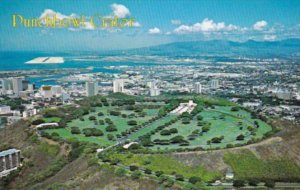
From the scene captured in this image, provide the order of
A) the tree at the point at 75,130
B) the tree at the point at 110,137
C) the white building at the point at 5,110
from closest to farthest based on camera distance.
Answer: the tree at the point at 110,137 → the tree at the point at 75,130 → the white building at the point at 5,110

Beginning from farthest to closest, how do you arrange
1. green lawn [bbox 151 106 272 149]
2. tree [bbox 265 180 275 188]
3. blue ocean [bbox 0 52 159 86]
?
blue ocean [bbox 0 52 159 86] < green lawn [bbox 151 106 272 149] < tree [bbox 265 180 275 188]

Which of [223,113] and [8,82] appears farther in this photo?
[8,82]

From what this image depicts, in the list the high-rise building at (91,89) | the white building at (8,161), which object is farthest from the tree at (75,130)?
the high-rise building at (91,89)

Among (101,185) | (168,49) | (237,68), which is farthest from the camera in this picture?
(168,49)

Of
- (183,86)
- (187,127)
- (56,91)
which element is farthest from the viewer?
(183,86)

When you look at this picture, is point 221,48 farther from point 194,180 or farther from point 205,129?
point 194,180

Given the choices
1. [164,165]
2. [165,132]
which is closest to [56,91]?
[165,132]

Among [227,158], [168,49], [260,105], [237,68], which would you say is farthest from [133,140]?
[168,49]

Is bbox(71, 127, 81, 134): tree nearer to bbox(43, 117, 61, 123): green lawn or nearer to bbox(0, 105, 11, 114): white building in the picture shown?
bbox(43, 117, 61, 123): green lawn

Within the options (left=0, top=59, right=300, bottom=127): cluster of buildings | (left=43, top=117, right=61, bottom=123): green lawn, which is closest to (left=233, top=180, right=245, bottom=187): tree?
(left=43, top=117, right=61, bottom=123): green lawn

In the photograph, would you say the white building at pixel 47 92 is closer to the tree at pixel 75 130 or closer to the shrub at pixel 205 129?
the tree at pixel 75 130

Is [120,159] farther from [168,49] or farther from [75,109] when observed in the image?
[168,49]
